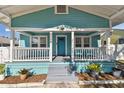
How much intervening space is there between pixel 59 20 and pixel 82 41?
13.9 ft

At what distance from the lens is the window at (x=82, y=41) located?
63.6 feet

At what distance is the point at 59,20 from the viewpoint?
1605cm

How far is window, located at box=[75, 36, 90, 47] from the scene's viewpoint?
19.4 meters

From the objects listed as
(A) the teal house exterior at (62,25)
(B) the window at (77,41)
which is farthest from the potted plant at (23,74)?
(B) the window at (77,41)

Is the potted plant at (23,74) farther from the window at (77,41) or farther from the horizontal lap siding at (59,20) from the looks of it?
the window at (77,41)

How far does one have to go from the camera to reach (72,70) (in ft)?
45.1

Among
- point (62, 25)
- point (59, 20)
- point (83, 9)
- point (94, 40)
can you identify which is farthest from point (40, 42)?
point (83, 9)

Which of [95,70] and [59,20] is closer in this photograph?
[95,70]

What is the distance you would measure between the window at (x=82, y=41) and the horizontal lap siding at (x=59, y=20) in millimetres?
3488

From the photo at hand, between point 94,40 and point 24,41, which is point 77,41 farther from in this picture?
point 24,41

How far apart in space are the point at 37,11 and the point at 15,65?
4.71 metres

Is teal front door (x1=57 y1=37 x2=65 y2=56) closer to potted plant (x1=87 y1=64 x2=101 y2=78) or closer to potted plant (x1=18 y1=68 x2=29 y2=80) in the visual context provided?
potted plant (x1=87 y1=64 x2=101 y2=78)

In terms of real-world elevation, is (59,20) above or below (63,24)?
above

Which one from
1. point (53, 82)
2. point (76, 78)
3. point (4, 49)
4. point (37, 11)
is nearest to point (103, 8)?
point (37, 11)
